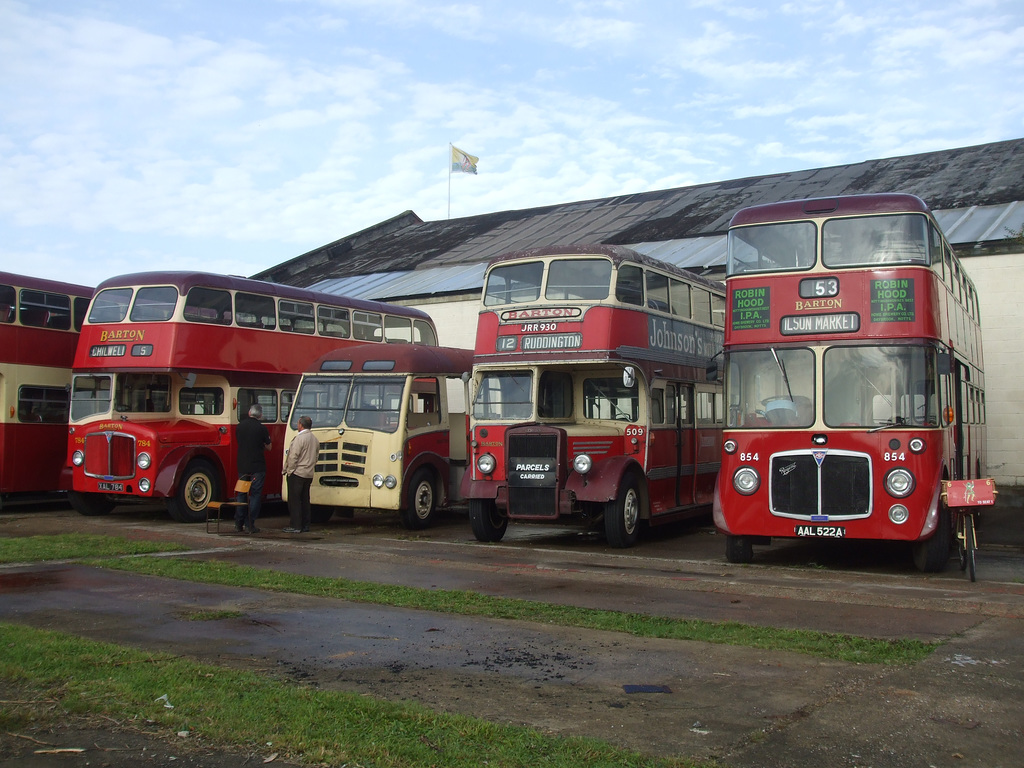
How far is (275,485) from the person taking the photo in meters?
18.4

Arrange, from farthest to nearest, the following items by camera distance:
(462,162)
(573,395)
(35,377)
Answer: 1. (462,162)
2. (35,377)
3. (573,395)

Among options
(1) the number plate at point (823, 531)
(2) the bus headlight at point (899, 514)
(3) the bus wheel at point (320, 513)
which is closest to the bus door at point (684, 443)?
(1) the number plate at point (823, 531)

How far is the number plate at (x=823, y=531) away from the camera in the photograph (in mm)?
10930

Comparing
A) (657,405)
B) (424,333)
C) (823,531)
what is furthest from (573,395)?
(424,333)

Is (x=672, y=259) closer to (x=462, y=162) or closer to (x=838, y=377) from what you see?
(x=838, y=377)

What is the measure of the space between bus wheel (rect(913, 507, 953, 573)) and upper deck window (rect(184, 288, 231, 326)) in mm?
11801

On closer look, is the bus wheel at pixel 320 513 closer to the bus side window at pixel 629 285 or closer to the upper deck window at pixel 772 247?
the bus side window at pixel 629 285

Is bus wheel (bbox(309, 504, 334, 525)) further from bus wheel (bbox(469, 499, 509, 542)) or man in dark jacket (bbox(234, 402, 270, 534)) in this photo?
bus wheel (bbox(469, 499, 509, 542))

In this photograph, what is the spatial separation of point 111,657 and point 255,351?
471 inches

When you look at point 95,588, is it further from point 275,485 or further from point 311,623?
point 275,485

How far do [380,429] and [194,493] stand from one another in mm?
3710

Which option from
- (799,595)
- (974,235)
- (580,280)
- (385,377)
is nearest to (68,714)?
(799,595)

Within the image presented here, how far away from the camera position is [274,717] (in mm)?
5133

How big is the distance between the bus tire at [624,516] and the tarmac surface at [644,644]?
501 millimetres
